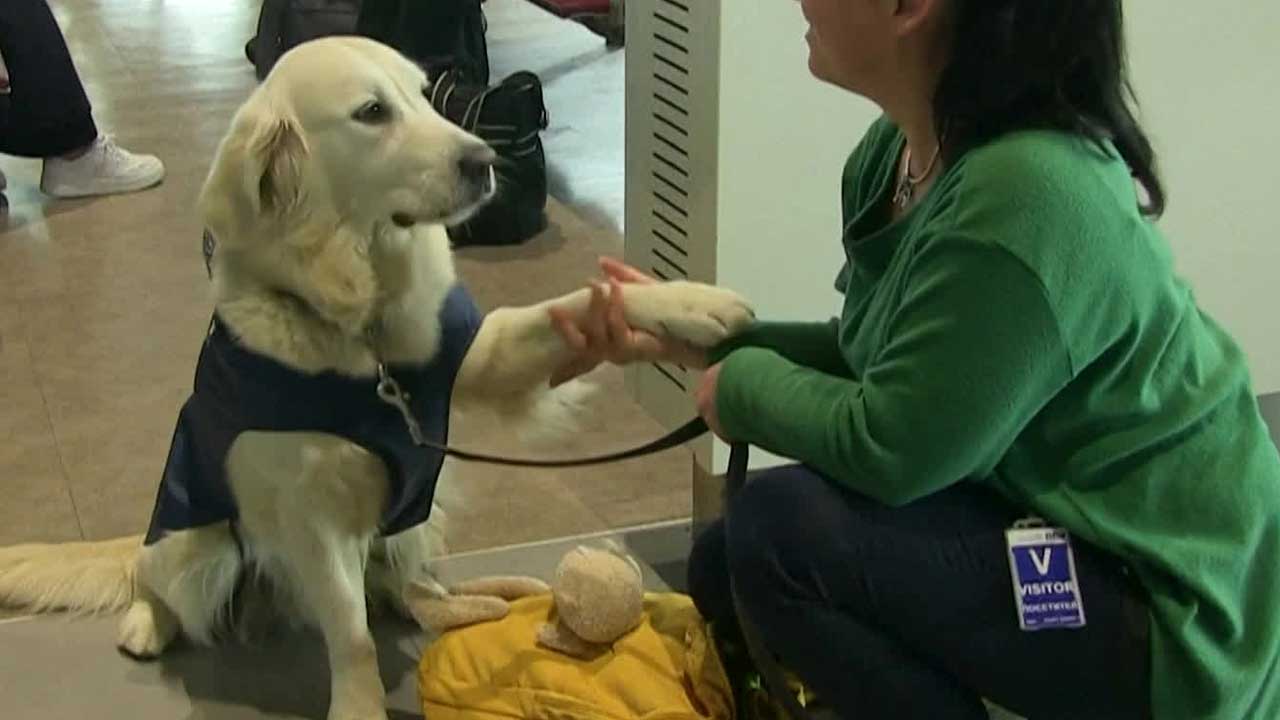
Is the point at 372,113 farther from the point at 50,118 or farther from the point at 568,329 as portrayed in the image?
the point at 50,118

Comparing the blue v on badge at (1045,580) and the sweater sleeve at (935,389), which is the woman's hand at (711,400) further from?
the blue v on badge at (1045,580)

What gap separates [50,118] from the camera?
145 inches

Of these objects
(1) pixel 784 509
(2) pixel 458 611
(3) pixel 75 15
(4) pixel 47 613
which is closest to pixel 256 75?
(3) pixel 75 15

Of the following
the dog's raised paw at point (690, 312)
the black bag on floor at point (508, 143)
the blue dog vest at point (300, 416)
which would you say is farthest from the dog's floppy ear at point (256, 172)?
the black bag on floor at point (508, 143)

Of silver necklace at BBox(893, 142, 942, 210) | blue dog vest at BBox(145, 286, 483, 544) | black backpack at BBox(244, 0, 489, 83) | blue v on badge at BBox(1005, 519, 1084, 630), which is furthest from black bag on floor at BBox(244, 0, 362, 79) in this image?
blue v on badge at BBox(1005, 519, 1084, 630)

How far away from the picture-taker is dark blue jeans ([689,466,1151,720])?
4.43ft

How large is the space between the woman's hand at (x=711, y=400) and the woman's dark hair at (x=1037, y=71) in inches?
12.0

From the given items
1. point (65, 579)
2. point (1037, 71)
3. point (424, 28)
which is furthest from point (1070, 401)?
point (424, 28)

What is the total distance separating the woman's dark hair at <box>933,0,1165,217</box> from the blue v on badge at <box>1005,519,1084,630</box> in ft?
1.08

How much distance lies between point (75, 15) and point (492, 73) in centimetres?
175

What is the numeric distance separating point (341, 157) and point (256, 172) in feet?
0.29

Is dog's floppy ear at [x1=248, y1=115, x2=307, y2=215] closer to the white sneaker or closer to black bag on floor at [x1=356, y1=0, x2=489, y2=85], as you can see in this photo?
black bag on floor at [x1=356, y1=0, x2=489, y2=85]

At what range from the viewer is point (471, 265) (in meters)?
3.21

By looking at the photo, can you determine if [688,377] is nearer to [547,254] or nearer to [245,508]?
[245,508]
